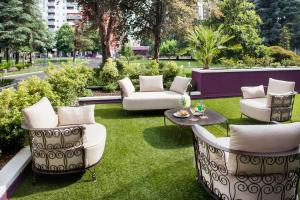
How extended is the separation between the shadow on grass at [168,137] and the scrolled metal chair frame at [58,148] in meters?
1.92

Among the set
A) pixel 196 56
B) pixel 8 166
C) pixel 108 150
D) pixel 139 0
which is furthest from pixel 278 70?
pixel 8 166

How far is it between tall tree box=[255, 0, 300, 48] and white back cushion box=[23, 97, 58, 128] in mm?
32031

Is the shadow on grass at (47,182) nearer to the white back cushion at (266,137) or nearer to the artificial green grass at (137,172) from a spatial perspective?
the artificial green grass at (137,172)

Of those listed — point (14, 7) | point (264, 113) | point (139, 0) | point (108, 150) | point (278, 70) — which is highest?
point (14, 7)

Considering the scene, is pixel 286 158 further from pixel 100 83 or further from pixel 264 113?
pixel 100 83

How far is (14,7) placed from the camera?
92.3 ft

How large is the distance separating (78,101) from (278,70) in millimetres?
7795

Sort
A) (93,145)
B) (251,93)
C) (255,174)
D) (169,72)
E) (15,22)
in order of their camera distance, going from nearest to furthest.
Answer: (255,174) < (93,145) < (251,93) < (169,72) < (15,22)

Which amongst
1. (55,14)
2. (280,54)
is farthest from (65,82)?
(55,14)

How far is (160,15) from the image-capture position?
13.1m

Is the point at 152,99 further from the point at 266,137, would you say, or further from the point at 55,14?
the point at 55,14

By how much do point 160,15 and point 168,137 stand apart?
28.0 ft

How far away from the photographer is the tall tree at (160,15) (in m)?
12.8

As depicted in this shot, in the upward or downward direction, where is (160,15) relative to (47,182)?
upward
